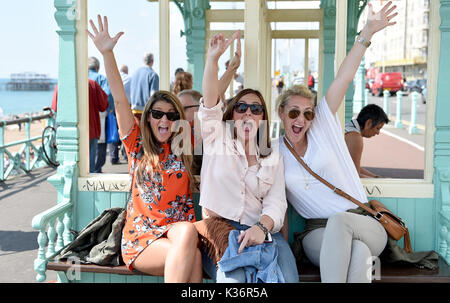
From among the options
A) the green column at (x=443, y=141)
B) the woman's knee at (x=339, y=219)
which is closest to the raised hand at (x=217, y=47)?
the woman's knee at (x=339, y=219)

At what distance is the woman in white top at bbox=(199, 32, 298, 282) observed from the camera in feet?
8.87

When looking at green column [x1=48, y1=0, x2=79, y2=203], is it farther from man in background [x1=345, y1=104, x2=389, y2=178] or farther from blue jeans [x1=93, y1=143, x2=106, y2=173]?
blue jeans [x1=93, y1=143, x2=106, y2=173]

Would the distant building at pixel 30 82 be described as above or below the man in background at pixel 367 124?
above

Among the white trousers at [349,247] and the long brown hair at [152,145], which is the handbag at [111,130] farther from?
the white trousers at [349,247]

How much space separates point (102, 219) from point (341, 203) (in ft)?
5.02

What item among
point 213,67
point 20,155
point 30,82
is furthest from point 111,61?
point 30,82

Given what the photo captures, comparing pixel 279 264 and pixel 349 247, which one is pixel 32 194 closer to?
A: pixel 279 264

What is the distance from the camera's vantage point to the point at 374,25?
9.36ft

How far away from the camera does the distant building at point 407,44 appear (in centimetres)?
5053

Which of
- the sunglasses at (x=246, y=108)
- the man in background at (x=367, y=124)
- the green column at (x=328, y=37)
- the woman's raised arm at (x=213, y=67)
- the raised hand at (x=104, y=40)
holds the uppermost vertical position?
the green column at (x=328, y=37)

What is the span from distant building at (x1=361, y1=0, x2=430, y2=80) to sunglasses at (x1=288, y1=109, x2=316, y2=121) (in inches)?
1850

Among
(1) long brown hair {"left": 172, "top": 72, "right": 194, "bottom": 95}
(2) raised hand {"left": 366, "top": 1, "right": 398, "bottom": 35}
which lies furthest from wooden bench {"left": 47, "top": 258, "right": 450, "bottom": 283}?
(1) long brown hair {"left": 172, "top": 72, "right": 194, "bottom": 95}

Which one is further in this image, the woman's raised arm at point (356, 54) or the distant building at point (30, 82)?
the distant building at point (30, 82)
